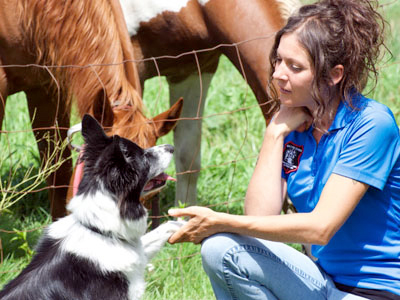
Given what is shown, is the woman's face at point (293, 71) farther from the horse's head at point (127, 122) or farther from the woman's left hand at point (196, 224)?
the horse's head at point (127, 122)

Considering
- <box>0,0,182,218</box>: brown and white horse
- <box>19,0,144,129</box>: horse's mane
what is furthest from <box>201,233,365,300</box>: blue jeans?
<box>19,0,144,129</box>: horse's mane

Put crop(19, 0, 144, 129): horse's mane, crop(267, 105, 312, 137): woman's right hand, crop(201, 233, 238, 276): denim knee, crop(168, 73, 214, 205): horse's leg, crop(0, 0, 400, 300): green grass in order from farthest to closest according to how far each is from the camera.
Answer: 1. crop(168, 73, 214, 205): horse's leg
2. crop(0, 0, 400, 300): green grass
3. crop(19, 0, 144, 129): horse's mane
4. crop(267, 105, 312, 137): woman's right hand
5. crop(201, 233, 238, 276): denim knee

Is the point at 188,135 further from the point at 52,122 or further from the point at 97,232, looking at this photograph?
the point at 97,232

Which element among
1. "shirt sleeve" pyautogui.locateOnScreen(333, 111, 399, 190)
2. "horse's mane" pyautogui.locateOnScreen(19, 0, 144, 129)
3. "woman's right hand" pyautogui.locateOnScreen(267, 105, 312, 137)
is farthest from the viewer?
"horse's mane" pyautogui.locateOnScreen(19, 0, 144, 129)

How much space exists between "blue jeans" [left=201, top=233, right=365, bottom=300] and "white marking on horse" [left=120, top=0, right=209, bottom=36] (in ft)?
7.67

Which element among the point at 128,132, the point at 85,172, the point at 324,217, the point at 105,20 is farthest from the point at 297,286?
the point at 105,20

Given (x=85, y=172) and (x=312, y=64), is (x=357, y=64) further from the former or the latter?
(x=85, y=172)

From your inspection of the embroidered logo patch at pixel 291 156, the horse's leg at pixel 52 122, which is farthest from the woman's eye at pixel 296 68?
the horse's leg at pixel 52 122

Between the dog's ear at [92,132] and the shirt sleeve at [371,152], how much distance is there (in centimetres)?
91

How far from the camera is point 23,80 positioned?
4.05m

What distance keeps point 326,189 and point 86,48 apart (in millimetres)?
1784

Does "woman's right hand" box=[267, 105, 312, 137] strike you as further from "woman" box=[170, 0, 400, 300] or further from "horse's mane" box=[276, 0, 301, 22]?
"horse's mane" box=[276, 0, 301, 22]

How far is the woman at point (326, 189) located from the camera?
7.56ft

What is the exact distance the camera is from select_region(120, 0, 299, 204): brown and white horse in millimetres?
4160
